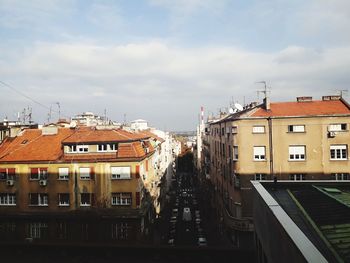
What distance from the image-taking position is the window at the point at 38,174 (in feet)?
108

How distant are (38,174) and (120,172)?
8.07 meters

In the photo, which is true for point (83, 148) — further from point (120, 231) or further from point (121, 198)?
point (120, 231)

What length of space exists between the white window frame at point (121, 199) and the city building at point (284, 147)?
1072 cm

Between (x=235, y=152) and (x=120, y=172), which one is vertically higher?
(x=235, y=152)

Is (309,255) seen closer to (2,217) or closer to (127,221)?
(127,221)

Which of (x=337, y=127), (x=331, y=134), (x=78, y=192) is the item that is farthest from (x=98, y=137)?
(x=337, y=127)

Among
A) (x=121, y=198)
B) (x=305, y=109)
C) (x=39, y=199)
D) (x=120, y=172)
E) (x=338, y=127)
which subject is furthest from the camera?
(x=305, y=109)

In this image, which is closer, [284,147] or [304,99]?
[284,147]

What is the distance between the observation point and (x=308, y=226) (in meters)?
11.3

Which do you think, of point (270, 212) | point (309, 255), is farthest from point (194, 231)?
point (309, 255)

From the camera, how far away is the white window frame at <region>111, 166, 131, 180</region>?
32.2 m

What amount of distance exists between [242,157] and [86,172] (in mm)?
15119

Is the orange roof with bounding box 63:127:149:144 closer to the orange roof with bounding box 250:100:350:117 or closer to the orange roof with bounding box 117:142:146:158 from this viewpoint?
the orange roof with bounding box 117:142:146:158

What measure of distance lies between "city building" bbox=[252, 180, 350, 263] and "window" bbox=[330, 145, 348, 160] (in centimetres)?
1705
